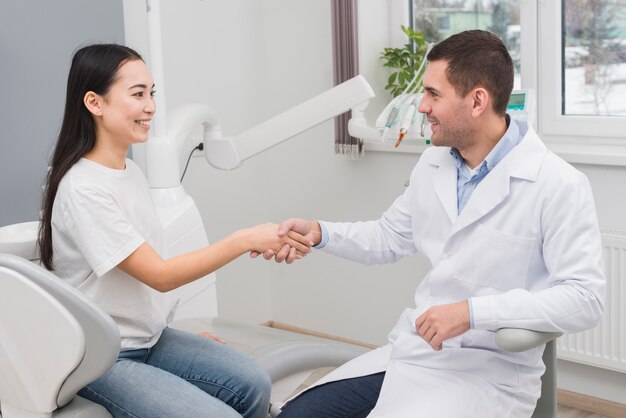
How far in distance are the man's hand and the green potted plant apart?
5.37 feet

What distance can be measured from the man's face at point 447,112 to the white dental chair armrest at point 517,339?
16.6 inches

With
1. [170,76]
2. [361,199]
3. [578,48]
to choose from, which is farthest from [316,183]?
[578,48]

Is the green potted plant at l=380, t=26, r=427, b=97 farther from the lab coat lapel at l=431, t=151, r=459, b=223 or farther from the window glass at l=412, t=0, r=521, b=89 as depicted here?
the lab coat lapel at l=431, t=151, r=459, b=223

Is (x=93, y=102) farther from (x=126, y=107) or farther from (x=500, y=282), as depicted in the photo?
(x=500, y=282)

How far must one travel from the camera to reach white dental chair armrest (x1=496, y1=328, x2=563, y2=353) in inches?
59.7

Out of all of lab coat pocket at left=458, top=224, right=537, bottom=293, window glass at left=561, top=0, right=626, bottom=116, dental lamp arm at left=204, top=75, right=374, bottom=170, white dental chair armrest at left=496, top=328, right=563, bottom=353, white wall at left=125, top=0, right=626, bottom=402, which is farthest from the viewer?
white wall at left=125, top=0, right=626, bottom=402

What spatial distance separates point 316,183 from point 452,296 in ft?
5.99

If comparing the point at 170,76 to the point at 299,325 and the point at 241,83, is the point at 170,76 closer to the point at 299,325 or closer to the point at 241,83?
the point at 241,83

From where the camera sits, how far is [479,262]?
1.69 m

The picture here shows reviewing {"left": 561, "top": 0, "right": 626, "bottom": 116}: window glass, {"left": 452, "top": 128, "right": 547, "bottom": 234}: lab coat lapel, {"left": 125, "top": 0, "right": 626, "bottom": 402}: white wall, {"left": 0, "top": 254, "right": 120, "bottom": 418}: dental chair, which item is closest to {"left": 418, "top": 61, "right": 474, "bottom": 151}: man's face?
{"left": 452, "top": 128, "right": 547, "bottom": 234}: lab coat lapel

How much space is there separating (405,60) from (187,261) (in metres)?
Answer: 1.59

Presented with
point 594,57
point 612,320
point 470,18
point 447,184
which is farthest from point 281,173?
point 447,184

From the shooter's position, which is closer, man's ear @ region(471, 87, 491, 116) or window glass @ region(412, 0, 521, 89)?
man's ear @ region(471, 87, 491, 116)

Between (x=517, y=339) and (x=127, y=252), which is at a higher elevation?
(x=127, y=252)
